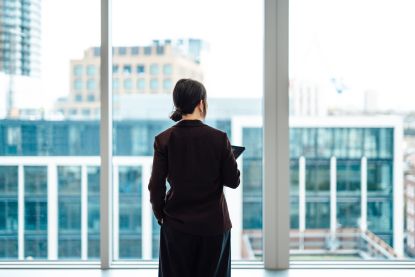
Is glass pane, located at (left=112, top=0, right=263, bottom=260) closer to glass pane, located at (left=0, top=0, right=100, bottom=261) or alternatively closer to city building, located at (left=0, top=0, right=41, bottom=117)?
glass pane, located at (left=0, top=0, right=100, bottom=261)

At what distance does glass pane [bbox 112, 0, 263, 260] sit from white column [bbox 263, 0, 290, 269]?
76 mm

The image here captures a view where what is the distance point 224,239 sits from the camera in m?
1.78

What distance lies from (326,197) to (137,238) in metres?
1.20

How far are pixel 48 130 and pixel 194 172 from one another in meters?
1.39

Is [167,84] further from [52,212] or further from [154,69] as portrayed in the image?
[52,212]

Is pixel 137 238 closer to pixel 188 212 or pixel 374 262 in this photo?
pixel 188 212

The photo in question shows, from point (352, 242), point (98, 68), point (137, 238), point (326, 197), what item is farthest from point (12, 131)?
point (352, 242)

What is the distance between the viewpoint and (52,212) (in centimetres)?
278

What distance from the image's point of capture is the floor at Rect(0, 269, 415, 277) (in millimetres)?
2561

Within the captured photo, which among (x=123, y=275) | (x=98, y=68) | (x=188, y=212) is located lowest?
(x=123, y=275)

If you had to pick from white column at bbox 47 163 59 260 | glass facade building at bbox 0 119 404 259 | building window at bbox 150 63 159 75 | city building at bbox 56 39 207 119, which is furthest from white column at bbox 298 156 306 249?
white column at bbox 47 163 59 260

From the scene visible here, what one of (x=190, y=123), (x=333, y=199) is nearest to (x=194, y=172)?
(x=190, y=123)

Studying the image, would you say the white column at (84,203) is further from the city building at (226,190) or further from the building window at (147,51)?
the building window at (147,51)

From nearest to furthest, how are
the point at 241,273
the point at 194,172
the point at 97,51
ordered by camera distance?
the point at 194,172 < the point at 241,273 < the point at 97,51
